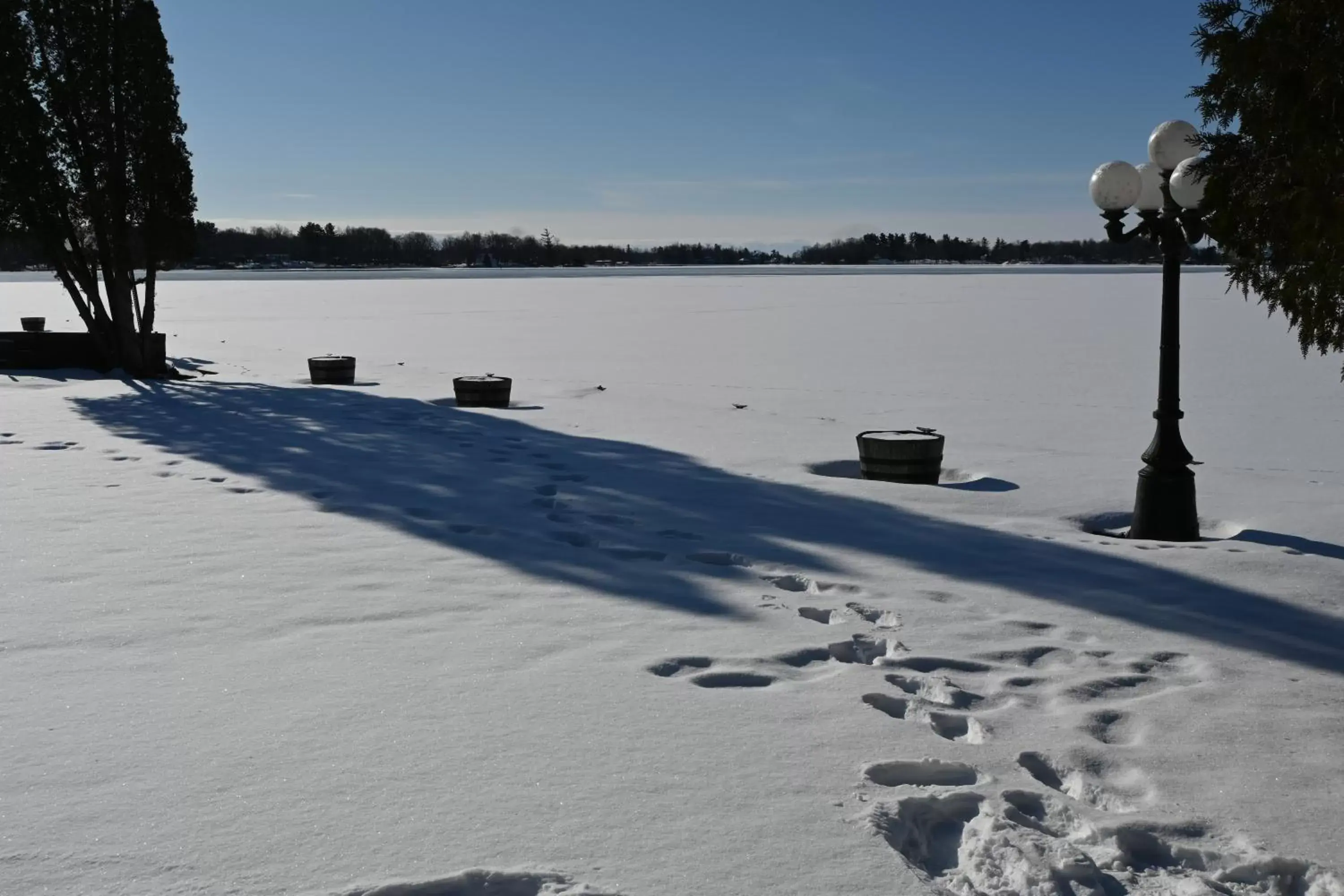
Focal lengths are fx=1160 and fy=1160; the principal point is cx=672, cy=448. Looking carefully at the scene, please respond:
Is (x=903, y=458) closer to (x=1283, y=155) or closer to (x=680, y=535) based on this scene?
(x=680, y=535)

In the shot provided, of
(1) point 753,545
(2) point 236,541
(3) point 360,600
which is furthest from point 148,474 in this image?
(1) point 753,545

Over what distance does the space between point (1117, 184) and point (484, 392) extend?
9295 millimetres

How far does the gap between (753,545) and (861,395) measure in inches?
403

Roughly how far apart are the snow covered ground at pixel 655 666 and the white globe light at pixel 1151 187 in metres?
2.24

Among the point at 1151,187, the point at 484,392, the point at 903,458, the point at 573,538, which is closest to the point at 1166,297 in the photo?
the point at 1151,187

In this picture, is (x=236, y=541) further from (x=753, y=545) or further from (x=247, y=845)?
(x=247, y=845)

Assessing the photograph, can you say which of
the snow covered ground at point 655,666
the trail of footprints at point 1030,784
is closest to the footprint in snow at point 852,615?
the snow covered ground at point 655,666

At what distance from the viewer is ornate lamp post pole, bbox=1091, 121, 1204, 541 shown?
24.6ft

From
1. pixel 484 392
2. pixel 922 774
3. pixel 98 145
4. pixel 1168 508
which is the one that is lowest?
pixel 922 774

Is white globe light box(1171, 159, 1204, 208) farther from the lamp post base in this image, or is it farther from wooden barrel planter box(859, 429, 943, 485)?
wooden barrel planter box(859, 429, 943, 485)

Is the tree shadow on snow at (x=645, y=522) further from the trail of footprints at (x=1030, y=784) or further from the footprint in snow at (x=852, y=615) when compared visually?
the trail of footprints at (x=1030, y=784)

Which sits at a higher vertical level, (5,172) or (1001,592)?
(5,172)

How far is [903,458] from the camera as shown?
959 centimetres

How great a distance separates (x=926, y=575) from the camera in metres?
6.60
